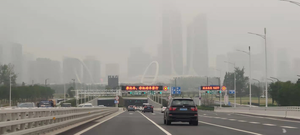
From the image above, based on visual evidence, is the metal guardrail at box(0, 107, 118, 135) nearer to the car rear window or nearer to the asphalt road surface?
the asphalt road surface

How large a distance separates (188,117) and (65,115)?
742 centimetres

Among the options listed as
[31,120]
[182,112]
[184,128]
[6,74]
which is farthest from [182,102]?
[6,74]

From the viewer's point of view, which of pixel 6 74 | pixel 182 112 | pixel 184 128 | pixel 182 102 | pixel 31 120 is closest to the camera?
pixel 31 120

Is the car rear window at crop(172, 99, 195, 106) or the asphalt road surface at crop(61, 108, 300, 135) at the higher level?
the car rear window at crop(172, 99, 195, 106)

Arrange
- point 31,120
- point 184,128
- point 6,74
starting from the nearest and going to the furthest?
point 31,120, point 184,128, point 6,74

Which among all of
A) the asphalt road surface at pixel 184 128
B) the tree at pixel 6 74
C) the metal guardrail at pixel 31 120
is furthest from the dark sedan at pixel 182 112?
the tree at pixel 6 74

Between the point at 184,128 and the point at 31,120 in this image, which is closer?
the point at 31,120

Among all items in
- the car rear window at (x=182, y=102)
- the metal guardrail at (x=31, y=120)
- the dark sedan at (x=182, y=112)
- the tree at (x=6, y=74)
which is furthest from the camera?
the tree at (x=6, y=74)

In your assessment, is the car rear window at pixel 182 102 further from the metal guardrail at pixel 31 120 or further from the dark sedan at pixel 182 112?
the metal guardrail at pixel 31 120

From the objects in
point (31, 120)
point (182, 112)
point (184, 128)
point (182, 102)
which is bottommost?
point (184, 128)

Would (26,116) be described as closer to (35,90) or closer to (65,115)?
(65,115)

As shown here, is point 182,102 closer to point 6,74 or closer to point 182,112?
point 182,112

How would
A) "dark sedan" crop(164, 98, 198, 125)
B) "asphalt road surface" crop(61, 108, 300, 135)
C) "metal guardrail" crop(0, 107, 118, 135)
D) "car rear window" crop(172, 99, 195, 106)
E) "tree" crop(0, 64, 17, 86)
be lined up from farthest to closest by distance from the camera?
"tree" crop(0, 64, 17, 86), "car rear window" crop(172, 99, 195, 106), "dark sedan" crop(164, 98, 198, 125), "asphalt road surface" crop(61, 108, 300, 135), "metal guardrail" crop(0, 107, 118, 135)

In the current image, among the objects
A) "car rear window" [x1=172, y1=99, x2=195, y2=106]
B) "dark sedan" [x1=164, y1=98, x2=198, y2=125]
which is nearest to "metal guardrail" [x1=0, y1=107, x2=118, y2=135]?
"dark sedan" [x1=164, y1=98, x2=198, y2=125]
